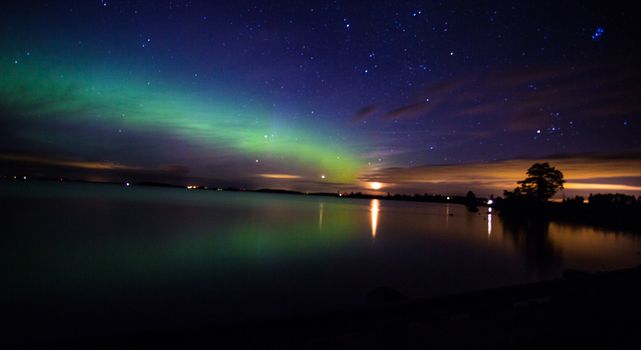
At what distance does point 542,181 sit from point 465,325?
7203cm

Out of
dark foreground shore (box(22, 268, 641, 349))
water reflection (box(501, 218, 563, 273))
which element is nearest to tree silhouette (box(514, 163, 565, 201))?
water reflection (box(501, 218, 563, 273))

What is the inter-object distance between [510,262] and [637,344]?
81.3ft

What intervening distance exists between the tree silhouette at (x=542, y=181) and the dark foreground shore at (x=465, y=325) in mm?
67970

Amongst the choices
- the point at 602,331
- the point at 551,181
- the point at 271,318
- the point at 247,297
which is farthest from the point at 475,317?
the point at 551,181

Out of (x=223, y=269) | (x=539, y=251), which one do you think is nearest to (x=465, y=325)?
(x=223, y=269)

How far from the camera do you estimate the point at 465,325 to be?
460cm

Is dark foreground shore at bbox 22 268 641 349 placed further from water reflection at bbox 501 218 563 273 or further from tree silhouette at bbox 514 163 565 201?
tree silhouette at bbox 514 163 565 201

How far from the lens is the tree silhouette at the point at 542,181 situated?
63875mm

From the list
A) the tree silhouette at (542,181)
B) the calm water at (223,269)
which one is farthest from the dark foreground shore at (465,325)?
the tree silhouette at (542,181)

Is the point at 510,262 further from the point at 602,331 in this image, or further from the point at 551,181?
the point at 551,181

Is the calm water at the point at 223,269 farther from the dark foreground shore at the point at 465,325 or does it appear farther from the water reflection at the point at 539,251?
the dark foreground shore at the point at 465,325

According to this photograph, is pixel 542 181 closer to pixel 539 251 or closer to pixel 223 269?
pixel 539 251

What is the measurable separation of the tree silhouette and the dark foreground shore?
223 ft

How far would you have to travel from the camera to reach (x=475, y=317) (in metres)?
4.75
